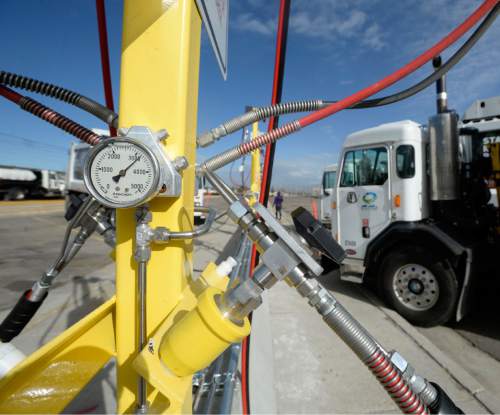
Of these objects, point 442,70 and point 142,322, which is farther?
point 442,70

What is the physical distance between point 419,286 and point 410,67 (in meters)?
3.05

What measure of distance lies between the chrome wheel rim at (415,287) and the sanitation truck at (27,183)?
2273cm

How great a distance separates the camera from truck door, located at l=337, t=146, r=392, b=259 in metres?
3.59

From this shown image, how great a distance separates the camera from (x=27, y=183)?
20.0m

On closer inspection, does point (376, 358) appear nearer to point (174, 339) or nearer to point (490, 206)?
point (174, 339)

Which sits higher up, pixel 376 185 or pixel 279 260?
pixel 376 185

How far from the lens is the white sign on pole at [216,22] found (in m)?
0.69

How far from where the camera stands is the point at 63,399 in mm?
828

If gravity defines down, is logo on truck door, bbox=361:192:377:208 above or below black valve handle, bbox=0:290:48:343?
above

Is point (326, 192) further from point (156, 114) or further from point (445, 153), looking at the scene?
point (156, 114)

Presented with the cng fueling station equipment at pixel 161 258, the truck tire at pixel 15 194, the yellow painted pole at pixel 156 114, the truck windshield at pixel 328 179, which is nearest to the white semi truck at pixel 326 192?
the truck windshield at pixel 328 179

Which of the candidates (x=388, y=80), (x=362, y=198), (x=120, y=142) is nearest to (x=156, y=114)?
(x=120, y=142)

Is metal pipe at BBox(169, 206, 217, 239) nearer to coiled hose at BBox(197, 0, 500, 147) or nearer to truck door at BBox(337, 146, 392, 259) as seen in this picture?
coiled hose at BBox(197, 0, 500, 147)

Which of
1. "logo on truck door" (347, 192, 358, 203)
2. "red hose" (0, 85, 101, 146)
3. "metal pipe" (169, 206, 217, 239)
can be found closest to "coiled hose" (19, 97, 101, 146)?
"red hose" (0, 85, 101, 146)
